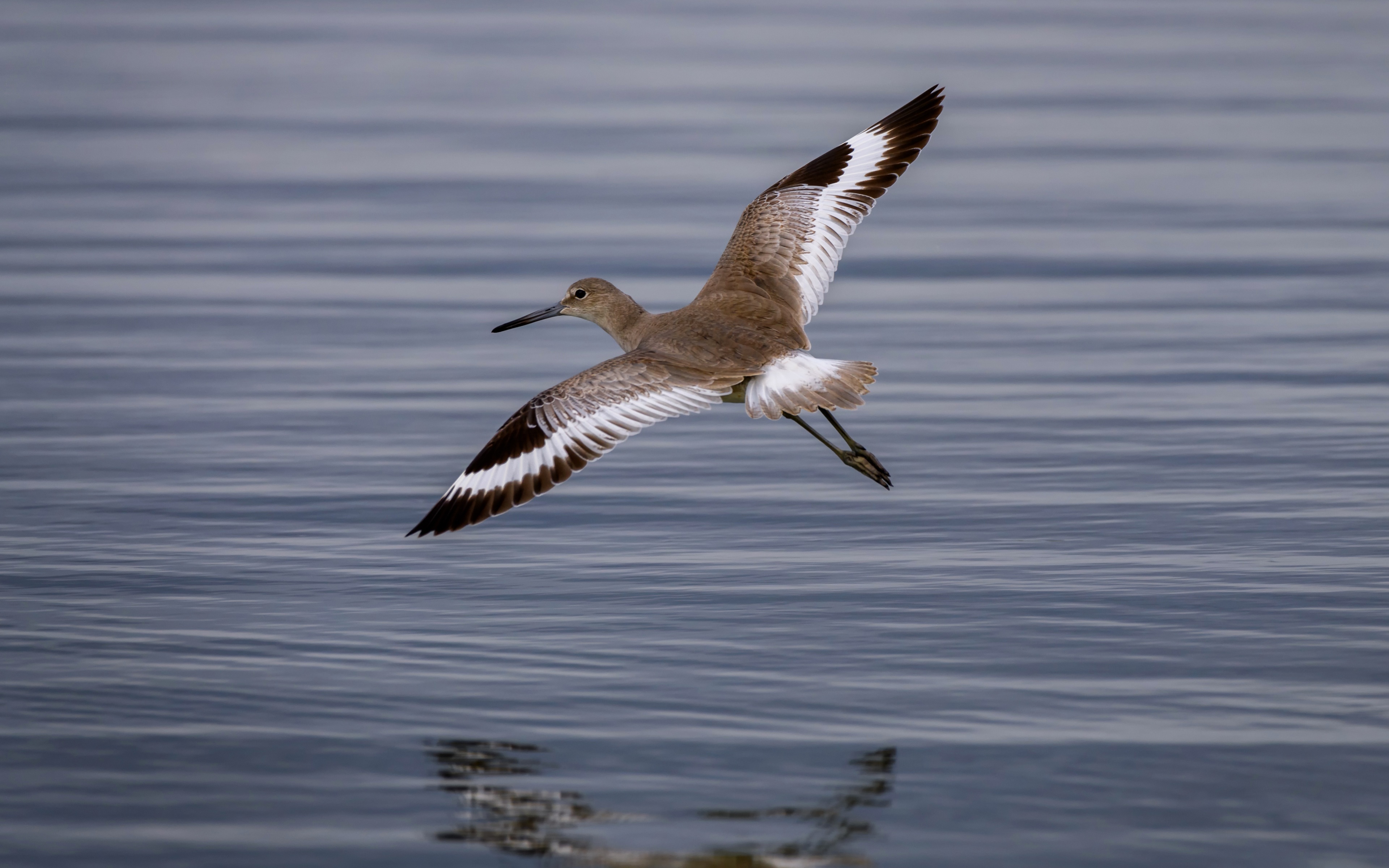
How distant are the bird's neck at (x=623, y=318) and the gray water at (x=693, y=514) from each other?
502 mm

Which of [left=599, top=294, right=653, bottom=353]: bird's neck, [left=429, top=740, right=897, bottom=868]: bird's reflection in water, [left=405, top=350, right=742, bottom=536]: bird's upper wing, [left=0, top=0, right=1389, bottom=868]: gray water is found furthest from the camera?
[left=599, top=294, right=653, bottom=353]: bird's neck

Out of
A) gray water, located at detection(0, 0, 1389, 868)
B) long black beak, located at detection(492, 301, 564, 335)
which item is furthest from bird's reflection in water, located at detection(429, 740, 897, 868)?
long black beak, located at detection(492, 301, 564, 335)

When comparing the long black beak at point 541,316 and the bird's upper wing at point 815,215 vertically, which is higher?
the bird's upper wing at point 815,215

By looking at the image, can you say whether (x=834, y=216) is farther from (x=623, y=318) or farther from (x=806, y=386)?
(x=806, y=386)

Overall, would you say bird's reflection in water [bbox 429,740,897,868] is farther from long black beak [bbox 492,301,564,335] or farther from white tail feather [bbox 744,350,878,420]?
long black beak [bbox 492,301,564,335]

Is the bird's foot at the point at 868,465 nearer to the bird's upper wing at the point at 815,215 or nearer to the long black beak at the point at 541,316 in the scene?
the bird's upper wing at the point at 815,215

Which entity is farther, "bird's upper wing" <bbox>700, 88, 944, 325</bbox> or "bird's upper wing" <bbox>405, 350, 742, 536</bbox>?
"bird's upper wing" <bbox>700, 88, 944, 325</bbox>

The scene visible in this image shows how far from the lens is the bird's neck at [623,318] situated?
8.23 metres

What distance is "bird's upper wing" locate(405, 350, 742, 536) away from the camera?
6.63 meters

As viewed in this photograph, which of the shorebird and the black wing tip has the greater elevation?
the black wing tip

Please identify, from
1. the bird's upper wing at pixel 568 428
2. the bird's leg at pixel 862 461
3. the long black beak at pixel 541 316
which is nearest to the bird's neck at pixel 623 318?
the long black beak at pixel 541 316

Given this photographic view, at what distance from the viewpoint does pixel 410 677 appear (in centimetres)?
568

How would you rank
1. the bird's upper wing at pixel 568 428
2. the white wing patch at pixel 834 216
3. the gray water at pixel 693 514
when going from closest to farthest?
the gray water at pixel 693 514 → the bird's upper wing at pixel 568 428 → the white wing patch at pixel 834 216

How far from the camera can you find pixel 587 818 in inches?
187
